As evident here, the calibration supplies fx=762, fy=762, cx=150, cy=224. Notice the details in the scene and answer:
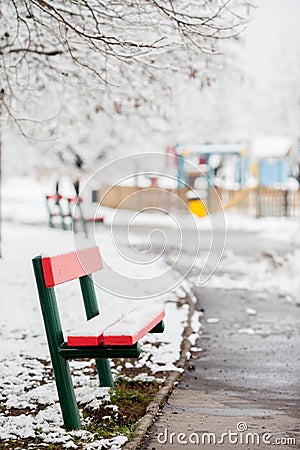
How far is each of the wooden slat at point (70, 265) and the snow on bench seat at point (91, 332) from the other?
1.18 feet

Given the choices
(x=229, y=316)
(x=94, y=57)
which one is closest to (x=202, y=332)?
(x=229, y=316)

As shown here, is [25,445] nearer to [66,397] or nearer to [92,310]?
[66,397]

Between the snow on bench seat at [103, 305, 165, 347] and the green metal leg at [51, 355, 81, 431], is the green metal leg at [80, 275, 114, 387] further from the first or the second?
the green metal leg at [51, 355, 81, 431]

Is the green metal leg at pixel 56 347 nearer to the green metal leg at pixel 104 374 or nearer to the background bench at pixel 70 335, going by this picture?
the background bench at pixel 70 335

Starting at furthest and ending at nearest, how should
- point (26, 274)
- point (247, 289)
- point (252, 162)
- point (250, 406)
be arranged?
point (252, 162)
point (247, 289)
point (26, 274)
point (250, 406)

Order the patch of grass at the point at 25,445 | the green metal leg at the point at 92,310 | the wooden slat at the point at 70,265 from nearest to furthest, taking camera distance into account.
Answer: the patch of grass at the point at 25,445 → the wooden slat at the point at 70,265 → the green metal leg at the point at 92,310

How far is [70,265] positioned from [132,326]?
656mm

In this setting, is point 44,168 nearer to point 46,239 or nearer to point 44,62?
point 46,239

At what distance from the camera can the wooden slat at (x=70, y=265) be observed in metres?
5.13

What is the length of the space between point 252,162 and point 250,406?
111ft

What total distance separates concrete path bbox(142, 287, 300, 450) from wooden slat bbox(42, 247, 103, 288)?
124 centimetres

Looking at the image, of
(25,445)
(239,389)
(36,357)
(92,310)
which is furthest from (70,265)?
(36,357)

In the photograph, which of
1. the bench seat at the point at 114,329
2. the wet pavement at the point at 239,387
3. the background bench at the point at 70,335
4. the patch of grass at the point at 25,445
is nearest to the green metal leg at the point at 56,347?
the background bench at the point at 70,335

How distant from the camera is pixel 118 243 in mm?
6949
